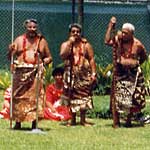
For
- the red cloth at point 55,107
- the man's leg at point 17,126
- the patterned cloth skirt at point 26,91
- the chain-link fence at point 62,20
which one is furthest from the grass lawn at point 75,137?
the chain-link fence at point 62,20

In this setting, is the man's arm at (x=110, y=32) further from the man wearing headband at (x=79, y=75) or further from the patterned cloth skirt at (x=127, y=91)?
the patterned cloth skirt at (x=127, y=91)

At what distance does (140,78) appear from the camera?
41.7 ft

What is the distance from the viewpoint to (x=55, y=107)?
13.6 meters

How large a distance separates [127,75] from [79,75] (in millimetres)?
773

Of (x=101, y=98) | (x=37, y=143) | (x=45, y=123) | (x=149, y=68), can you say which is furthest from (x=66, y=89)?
(x=149, y=68)

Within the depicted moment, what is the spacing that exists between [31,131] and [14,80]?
0.83 metres

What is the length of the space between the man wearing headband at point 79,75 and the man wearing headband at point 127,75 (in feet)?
1.36

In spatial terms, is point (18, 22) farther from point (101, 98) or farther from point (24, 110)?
point (24, 110)

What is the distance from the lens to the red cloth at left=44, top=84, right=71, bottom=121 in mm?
A: 13406

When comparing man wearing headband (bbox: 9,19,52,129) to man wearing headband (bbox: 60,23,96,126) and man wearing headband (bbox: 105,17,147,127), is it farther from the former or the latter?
man wearing headband (bbox: 105,17,147,127)

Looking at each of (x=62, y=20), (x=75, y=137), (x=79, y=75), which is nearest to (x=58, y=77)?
(x=79, y=75)

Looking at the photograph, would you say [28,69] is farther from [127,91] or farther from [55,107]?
[55,107]

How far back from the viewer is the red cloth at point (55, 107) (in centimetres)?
1341

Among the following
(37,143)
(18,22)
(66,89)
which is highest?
(18,22)
